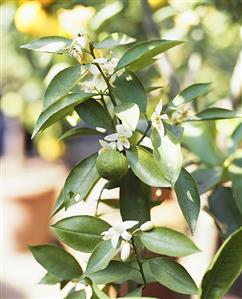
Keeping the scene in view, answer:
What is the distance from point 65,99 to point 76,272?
0.59 ft

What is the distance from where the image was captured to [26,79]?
1957mm

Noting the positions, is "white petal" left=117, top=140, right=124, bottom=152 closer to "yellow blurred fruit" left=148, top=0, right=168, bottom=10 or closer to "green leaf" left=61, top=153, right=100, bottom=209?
"green leaf" left=61, top=153, right=100, bottom=209

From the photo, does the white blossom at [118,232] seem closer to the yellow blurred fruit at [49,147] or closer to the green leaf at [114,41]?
the green leaf at [114,41]

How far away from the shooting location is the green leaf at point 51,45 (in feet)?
1.81

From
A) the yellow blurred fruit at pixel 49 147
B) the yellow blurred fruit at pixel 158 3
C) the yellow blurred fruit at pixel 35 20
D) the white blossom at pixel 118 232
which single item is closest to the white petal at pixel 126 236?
the white blossom at pixel 118 232

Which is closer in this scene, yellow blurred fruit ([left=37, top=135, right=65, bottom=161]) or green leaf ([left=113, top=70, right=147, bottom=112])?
green leaf ([left=113, top=70, right=147, bottom=112])

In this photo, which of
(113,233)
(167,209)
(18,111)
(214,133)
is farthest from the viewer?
(18,111)

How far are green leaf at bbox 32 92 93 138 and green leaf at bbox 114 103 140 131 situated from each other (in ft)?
0.11

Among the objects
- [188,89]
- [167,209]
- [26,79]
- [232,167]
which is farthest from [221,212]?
[26,79]

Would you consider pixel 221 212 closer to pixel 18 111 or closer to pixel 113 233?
pixel 113 233

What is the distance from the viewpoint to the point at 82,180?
22.1 inches

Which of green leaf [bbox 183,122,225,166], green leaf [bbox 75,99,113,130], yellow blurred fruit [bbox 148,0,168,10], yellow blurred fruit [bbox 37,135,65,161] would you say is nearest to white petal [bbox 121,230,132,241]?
green leaf [bbox 75,99,113,130]

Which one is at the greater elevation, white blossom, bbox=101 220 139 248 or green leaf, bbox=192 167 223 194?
white blossom, bbox=101 220 139 248

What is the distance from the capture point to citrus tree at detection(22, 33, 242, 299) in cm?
50
